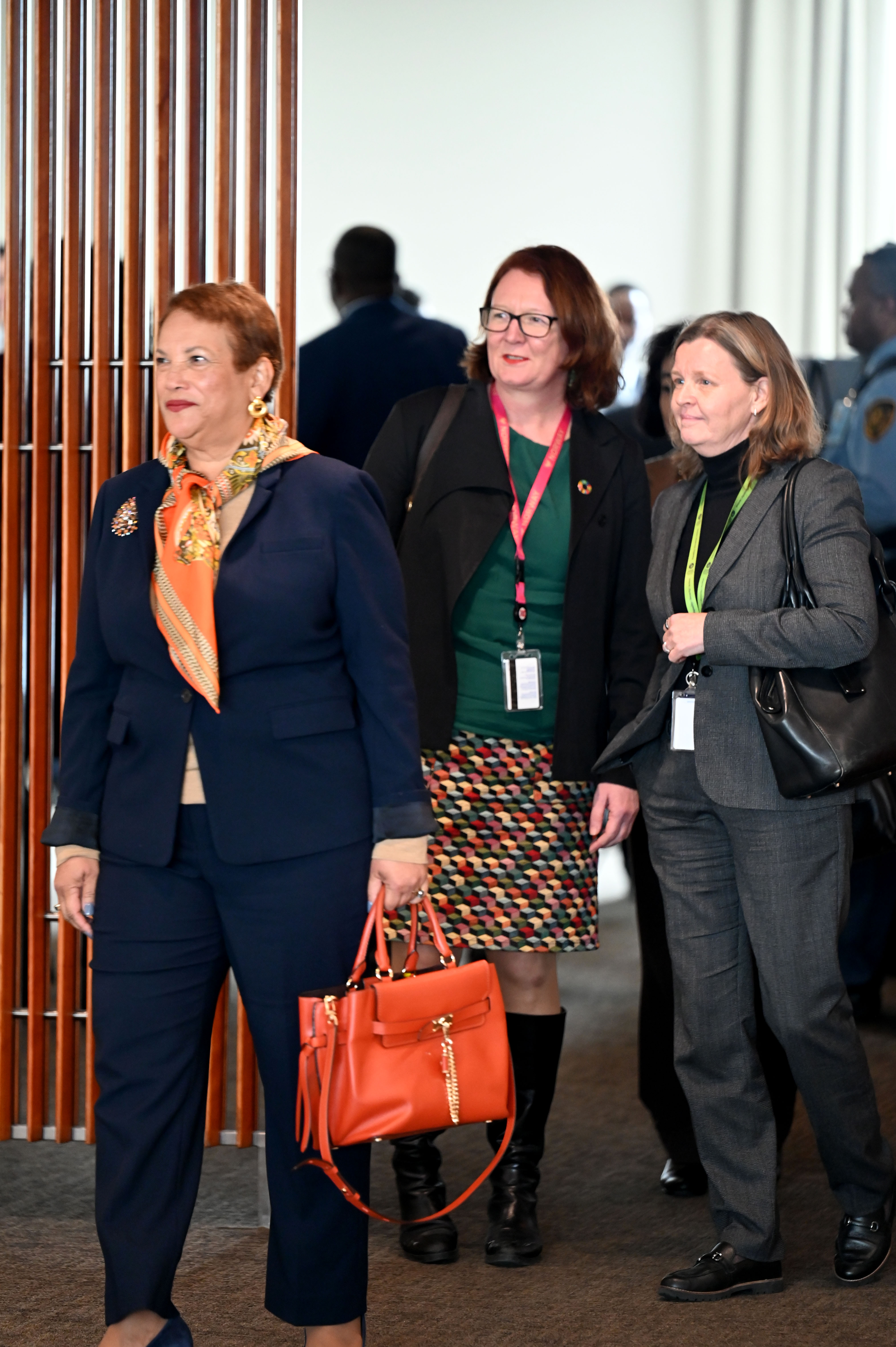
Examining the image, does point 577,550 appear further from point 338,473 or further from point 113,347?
point 113,347

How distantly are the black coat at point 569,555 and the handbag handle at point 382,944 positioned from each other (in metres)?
0.65

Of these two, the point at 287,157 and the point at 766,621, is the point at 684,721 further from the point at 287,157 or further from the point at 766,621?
the point at 287,157

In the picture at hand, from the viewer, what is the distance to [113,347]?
306cm

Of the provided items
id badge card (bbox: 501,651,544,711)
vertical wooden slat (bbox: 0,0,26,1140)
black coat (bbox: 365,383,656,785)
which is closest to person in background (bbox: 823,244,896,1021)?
black coat (bbox: 365,383,656,785)

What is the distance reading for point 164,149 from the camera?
119 inches

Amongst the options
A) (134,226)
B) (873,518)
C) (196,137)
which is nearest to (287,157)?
(196,137)

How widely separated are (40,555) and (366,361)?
1.42 m

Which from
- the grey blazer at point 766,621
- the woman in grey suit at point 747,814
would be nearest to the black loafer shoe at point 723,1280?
the woman in grey suit at point 747,814

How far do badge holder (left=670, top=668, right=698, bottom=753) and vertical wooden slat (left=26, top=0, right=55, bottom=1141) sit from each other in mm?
1254

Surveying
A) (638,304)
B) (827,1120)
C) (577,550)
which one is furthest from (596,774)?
(638,304)

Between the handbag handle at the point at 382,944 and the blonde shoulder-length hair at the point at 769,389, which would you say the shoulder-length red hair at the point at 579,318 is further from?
the handbag handle at the point at 382,944

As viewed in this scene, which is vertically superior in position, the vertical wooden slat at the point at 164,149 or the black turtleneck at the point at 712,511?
the vertical wooden slat at the point at 164,149

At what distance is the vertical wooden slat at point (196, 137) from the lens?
3010mm

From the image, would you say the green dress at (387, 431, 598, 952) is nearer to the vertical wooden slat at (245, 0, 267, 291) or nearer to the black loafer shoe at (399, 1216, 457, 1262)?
the black loafer shoe at (399, 1216, 457, 1262)
